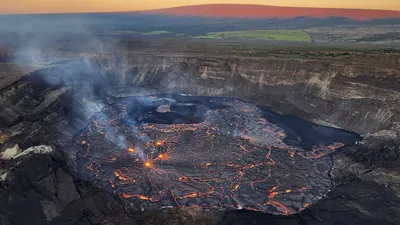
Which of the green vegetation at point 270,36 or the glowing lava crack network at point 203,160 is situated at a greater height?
the green vegetation at point 270,36

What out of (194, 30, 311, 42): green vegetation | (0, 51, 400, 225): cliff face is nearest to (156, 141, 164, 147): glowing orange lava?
(0, 51, 400, 225): cliff face

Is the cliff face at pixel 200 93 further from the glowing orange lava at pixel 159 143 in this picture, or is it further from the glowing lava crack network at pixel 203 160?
the glowing orange lava at pixel 159 143

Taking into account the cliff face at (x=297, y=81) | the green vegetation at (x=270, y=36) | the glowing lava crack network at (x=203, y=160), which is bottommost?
the glowing lava crack network at (x=203, y=160)

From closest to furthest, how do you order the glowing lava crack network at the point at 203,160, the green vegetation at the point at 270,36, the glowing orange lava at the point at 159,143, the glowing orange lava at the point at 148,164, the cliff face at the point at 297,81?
the glowing lava crack network at the point at 203,160 → the glowing orange lava at the point at 148,164 → the glowing orange lava at the point at 159,143 → the cliff face at the point at 297,81 → the green vegetation at the point at 270,36

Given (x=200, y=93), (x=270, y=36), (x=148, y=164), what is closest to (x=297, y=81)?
(x=200, y=93)

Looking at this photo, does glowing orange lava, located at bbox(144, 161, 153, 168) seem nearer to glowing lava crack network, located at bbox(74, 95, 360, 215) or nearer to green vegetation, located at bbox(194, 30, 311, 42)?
glowing lava crack network, located at bbox(74, 95, 360, 215)

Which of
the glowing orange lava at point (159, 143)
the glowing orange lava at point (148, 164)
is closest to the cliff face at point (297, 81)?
the glowing orange lava at point (159, 143)

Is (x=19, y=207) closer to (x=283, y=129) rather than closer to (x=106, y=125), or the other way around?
→ (x=106, y=125)
